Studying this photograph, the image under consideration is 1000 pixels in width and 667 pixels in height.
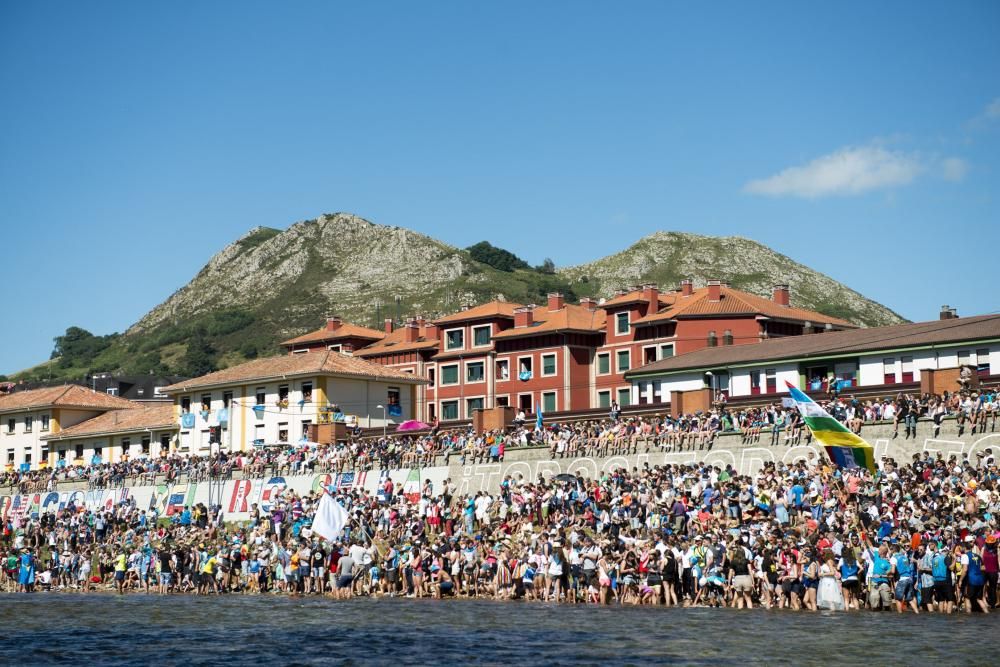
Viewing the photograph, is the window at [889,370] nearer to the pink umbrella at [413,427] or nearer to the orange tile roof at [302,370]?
the pink umbrella at [413,427]

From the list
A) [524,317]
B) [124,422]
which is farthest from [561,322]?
[124,422]

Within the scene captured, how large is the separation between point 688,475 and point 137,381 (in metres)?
118

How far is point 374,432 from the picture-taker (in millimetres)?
68875

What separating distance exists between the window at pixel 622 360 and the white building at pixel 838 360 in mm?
17920

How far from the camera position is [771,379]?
61.1 meters

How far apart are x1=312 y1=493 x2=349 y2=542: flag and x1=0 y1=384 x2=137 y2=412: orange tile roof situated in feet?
214

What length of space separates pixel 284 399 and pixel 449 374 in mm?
21166

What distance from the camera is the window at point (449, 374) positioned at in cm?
9550

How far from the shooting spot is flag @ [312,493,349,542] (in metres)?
34.7

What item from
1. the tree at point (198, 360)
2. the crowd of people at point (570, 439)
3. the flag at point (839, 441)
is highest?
the tree at point (198, 360)

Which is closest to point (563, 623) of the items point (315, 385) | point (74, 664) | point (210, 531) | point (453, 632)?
point (453, 632)

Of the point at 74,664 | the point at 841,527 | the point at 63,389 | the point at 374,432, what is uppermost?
the point at 63,389

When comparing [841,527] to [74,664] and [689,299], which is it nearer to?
[74,664]

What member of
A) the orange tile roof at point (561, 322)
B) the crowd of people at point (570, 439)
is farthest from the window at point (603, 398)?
the crowd of people at point (570, 439)
